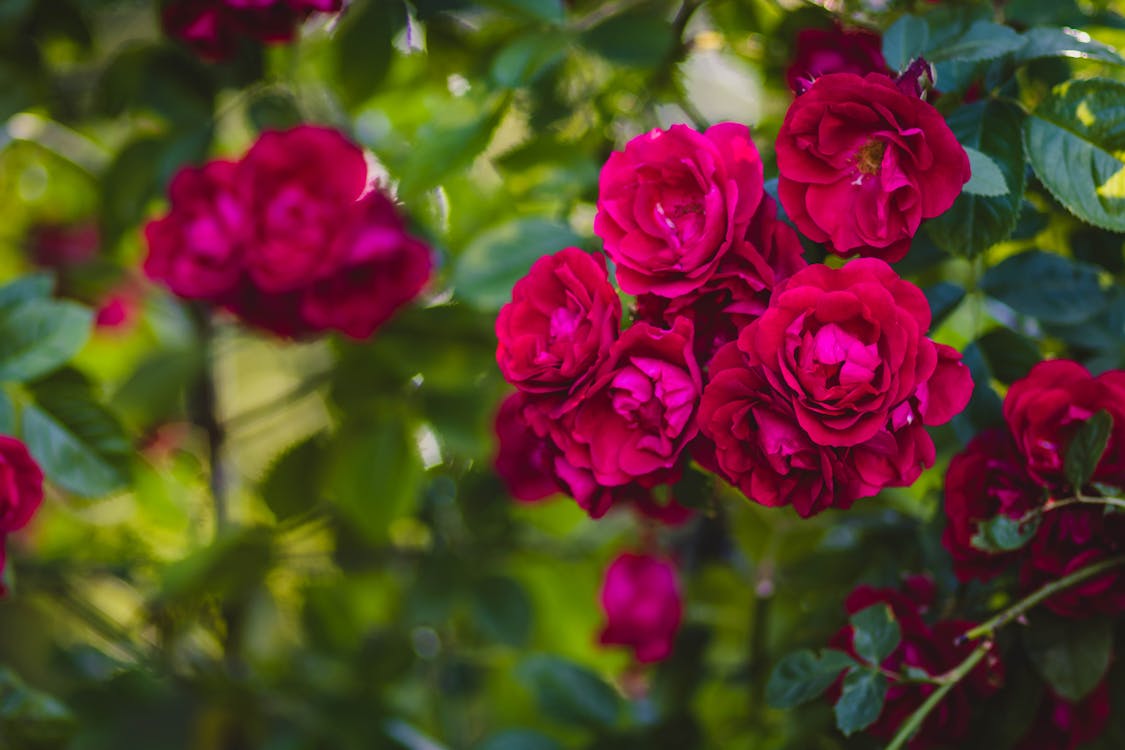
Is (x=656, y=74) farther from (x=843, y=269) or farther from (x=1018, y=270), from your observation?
(x=843, y=269)

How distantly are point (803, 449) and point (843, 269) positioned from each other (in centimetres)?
9

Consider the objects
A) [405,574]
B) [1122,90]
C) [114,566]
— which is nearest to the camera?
[1122,90]

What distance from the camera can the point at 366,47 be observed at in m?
0.99

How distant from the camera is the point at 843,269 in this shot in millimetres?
489

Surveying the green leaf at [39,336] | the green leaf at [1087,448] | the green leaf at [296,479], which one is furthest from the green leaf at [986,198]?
the green leaf at [296,479]

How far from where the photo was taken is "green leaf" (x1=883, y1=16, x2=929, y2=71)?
0.58 m

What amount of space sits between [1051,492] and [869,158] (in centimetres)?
24

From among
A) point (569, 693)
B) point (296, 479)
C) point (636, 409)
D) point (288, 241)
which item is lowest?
point (569, 693)

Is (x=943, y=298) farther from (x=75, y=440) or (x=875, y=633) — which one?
(x=75, y=440)

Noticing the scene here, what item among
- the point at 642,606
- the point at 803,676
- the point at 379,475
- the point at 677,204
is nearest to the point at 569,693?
the point at 642,606

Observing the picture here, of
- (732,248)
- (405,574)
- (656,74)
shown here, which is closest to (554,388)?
(732,248)

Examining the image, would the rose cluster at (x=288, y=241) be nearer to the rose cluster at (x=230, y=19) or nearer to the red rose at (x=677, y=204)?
the rose cluster at (x=230, y=19)

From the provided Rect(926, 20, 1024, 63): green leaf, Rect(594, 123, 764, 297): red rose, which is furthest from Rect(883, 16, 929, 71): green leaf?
Rect(594, 123, 764, 297): red rose

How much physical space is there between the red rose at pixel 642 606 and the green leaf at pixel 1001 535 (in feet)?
1.65
